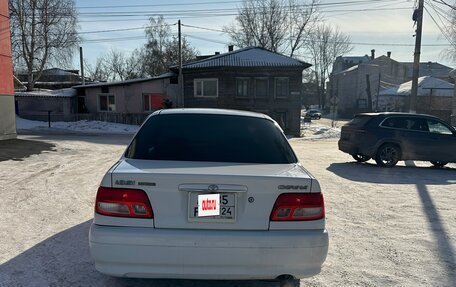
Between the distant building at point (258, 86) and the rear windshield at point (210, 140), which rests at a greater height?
the distant building at point (258, 86)

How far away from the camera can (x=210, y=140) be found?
11.6ft

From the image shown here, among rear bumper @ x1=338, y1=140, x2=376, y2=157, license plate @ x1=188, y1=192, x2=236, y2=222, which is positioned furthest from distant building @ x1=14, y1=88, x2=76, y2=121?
license plate @ x1=188, y1=192, x2=236, y2=222

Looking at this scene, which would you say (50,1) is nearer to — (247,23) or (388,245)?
(247,23)

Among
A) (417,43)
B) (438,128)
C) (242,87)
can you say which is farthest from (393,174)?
(242,87)

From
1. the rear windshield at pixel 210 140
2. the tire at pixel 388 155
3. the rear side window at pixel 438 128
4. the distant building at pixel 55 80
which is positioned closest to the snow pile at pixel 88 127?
the tire at pixel 388 155

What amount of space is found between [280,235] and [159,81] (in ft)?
96.3

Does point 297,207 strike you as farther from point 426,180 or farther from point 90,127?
point 90,127

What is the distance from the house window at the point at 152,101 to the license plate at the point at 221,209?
28.9 meters

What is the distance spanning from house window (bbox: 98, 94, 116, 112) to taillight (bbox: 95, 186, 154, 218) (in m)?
30.4

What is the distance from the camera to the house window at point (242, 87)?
27873mm

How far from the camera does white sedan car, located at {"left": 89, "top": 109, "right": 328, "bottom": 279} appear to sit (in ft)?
8.66

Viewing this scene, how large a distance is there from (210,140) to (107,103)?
30621 mm

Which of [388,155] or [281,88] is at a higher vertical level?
[281,88]

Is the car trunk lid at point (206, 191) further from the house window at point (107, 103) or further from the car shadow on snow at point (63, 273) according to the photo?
the house window at point (107, 103)
